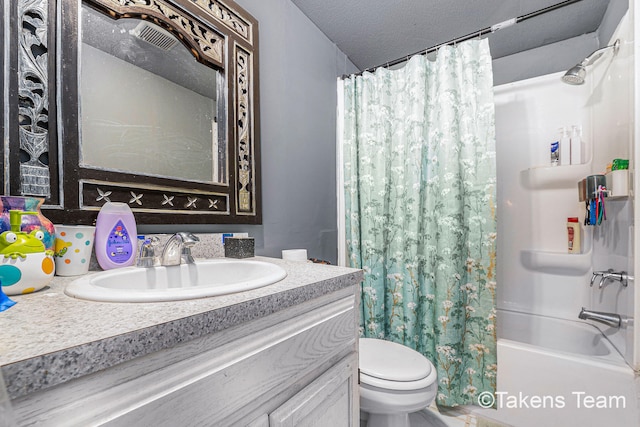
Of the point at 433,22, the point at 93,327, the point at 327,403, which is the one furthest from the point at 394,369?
the point at 433,22

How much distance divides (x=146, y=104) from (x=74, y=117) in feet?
0.72

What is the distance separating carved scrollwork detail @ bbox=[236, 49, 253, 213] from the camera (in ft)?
4.00

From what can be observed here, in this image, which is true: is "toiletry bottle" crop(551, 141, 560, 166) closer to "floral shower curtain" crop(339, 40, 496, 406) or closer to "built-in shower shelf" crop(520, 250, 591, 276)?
"built-in shower shelf" crop(520, 250, 591, 276)

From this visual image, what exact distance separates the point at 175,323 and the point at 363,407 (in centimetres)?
94

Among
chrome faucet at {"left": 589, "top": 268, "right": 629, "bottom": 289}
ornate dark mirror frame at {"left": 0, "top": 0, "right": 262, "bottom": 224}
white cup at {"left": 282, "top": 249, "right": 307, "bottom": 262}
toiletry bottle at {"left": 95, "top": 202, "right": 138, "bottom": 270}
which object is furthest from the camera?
white cup at {"left": 282, "top": 249, "right": 307, "bottom": 262}

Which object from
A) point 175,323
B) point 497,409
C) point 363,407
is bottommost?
point 497,409

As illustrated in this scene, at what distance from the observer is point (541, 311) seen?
5.95ft

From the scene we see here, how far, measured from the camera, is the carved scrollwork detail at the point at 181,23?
34.6 inches

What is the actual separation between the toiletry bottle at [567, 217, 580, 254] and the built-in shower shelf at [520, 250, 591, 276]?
4cm

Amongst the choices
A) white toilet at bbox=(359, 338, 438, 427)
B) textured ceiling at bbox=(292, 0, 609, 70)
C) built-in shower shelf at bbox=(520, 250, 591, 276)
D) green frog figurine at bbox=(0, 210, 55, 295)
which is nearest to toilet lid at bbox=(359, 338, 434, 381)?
white toilet at bbox=(359, 338, 438, 427)

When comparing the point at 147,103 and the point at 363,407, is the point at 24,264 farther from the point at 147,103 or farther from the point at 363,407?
the point at 363,407

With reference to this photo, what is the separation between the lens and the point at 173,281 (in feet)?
2.74

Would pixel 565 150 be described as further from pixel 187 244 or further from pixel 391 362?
pixel 187 244

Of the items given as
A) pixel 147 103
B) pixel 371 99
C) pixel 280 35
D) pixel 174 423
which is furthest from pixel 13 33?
pixel 371 99
